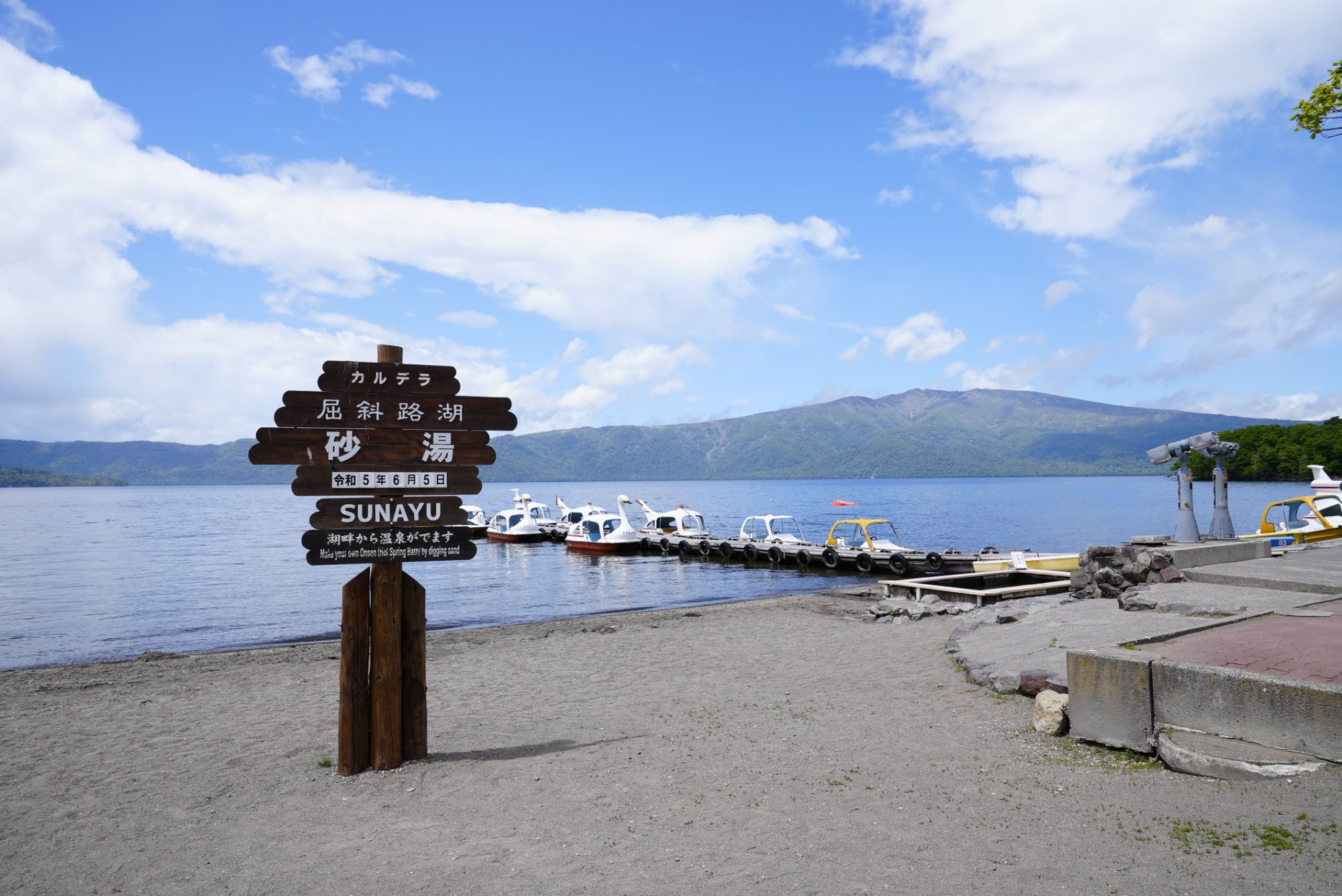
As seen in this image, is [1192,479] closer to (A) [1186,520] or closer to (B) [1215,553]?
(A) [1186,520]

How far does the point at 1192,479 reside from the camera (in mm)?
14234

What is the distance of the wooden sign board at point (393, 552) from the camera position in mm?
6504

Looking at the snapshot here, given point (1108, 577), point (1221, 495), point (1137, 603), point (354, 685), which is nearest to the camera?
point (354, 685)

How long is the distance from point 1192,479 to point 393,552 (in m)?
13.7

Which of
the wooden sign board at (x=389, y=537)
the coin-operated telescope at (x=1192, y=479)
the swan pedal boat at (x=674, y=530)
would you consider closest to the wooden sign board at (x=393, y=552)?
the wooden sign board at (x=389, y=537)

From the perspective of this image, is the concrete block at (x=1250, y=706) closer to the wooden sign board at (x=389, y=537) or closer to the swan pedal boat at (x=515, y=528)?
the wooden sign board at (x=389, y=537)

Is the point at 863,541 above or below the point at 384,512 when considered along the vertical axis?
below

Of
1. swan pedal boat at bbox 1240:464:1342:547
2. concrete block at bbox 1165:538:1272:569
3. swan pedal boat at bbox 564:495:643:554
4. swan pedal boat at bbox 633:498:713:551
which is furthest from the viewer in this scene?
swan pedal boat at bbox 564:495:643:554

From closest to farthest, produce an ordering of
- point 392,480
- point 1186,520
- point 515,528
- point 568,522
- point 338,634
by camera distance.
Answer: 1. point 392,480
2. point 1186,520
3. point 338,634
4. point 515,528
5. point 568,522

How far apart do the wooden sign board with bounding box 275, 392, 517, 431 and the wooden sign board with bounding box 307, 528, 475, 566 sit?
910mm

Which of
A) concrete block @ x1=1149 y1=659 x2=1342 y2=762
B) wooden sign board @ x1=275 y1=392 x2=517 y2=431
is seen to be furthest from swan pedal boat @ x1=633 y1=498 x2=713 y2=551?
concrete block @ x1=1149 y1=659 x2=1342 y2=762

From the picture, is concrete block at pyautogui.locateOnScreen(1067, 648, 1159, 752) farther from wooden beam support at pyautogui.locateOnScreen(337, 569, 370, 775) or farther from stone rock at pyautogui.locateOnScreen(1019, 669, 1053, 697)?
wooden beam support at pyautogui.locateOnScreen(337, 569, 370, 775)

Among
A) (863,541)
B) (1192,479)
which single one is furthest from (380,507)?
(863,541)

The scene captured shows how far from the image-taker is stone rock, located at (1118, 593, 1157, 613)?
1045 centimetres
